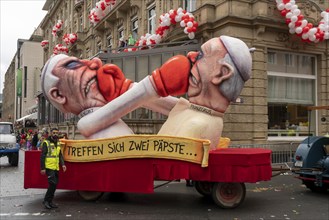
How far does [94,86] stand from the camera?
856cm

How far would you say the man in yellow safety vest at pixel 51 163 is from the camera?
752 centimetres

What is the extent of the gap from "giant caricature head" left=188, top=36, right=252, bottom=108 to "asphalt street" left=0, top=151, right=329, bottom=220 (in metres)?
2.36

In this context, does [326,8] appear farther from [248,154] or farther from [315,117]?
[248,154]

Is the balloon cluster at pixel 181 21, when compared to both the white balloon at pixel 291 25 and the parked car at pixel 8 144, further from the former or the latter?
the parked car at pixel 8 144

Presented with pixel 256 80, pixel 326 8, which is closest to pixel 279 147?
pixel 256 80

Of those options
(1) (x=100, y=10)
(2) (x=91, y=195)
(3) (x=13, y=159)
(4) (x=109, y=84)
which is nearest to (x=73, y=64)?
(4) (x=109, y=84)

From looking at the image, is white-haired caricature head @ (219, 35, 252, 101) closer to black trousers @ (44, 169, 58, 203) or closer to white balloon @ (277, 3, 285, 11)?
black trousers @ (44, 169, 58, 203)

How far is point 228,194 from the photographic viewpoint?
780 centimetres

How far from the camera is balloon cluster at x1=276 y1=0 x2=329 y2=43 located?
14.9m

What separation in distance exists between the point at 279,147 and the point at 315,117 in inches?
116

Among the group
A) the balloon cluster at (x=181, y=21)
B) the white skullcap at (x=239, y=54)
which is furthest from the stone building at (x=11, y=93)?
the white skullcap at (x=239, y=54)

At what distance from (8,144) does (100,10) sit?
11755 mm

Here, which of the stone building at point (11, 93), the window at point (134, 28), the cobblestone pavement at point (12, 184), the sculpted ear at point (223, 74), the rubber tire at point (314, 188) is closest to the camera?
the sculpted ear at point (223, 74)

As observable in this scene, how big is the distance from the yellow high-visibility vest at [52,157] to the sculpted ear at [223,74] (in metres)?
3.54
